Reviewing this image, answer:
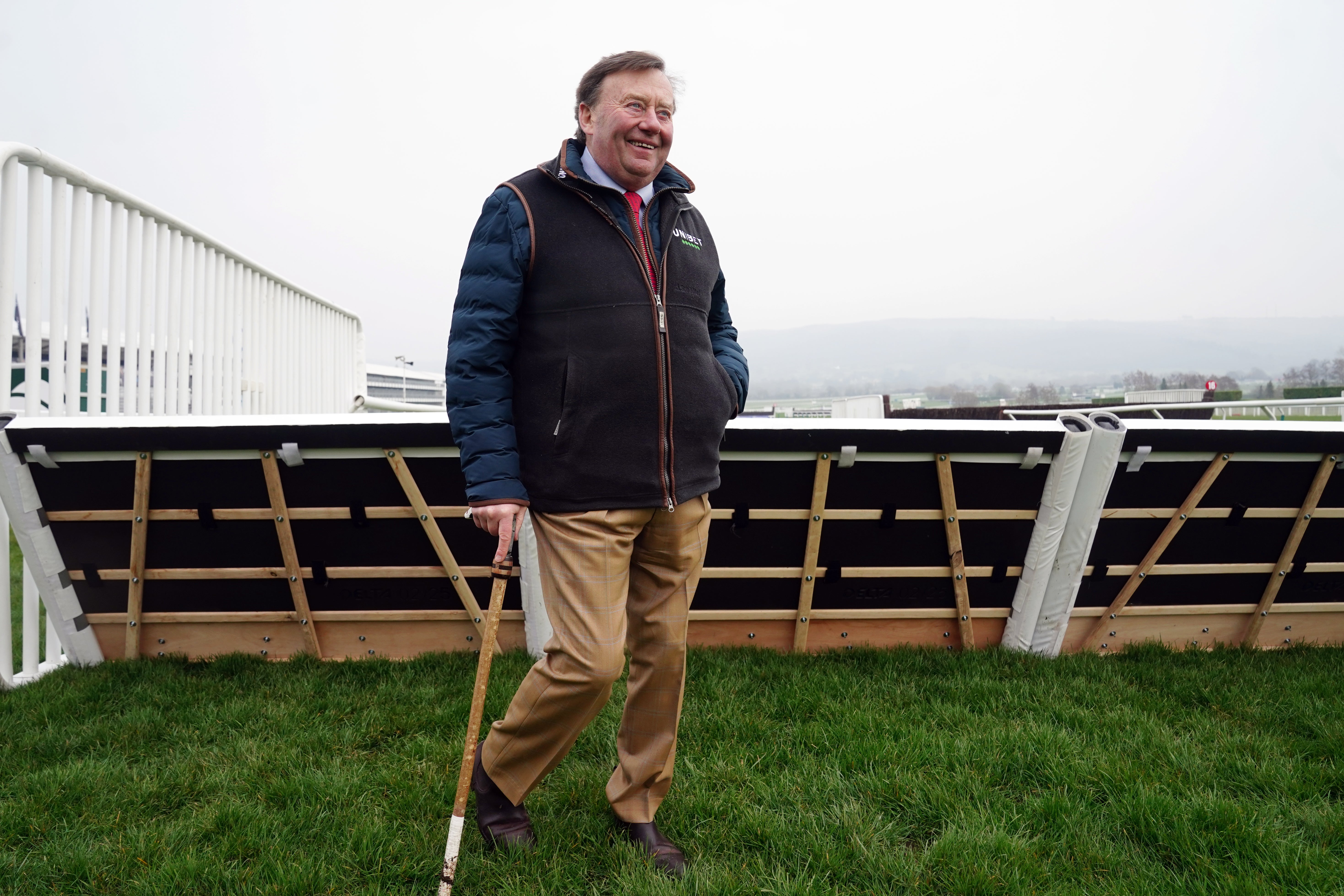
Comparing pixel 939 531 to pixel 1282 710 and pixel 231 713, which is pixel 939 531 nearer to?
pixel 1282 710

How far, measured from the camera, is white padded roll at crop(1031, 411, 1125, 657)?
13.3 feet

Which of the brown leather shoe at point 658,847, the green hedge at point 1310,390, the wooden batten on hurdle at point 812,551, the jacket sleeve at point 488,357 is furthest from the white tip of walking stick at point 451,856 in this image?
the green hedge at point 1310,390

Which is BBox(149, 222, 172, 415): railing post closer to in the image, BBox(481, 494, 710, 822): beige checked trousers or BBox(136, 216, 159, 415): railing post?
BBox(136, 216, 159, 415): railing post

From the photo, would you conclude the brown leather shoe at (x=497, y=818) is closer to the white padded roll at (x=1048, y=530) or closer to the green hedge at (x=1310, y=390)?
the white padded roll at (x=1048, y=530)

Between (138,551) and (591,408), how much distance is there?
9.91 feet

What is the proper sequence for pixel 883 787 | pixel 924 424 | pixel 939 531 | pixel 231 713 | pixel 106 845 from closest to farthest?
pixel 106 845 < pixel 883 787 < pixel 231 713 < pixel 924 424 < pixel 939 531

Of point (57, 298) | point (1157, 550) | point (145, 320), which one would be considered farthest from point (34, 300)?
point (1157, 550)

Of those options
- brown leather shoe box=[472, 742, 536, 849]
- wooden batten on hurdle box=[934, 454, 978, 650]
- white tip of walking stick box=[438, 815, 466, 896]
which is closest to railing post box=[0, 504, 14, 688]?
brown leather shoe box=[472, 742, 536, 849]

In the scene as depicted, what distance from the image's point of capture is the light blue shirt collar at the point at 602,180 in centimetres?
252

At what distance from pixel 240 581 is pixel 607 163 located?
A: 9.98ft

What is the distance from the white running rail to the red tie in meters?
3.54

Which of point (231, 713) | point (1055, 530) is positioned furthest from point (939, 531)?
point (231, 713)

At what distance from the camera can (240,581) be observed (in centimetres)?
→ 430

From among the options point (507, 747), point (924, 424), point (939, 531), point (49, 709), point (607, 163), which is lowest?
point (49, 709)
